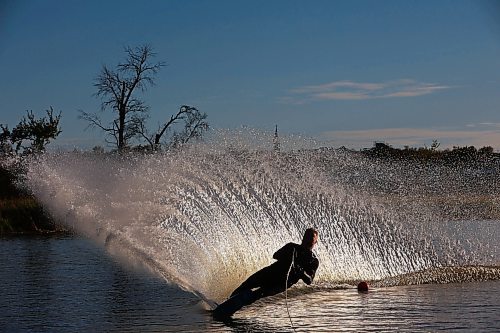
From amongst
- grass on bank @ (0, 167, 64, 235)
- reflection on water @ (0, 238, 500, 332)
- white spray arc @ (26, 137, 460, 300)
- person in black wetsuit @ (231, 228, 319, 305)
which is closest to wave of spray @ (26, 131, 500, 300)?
white spray arc @ (26, 137, 460, 300)

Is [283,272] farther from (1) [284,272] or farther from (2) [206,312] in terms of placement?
(2) [206,312]

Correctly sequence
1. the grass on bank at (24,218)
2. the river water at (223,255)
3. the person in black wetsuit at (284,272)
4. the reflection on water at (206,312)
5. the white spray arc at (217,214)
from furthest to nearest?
the grass on bank at (24,218), the white spray arc at (217,214), the person in black wetsuit at (284,272), the river water at (223,255), the reflection on water at (206,312)

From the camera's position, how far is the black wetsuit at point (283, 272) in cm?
1433

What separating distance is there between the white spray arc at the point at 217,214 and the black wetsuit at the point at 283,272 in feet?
6.51

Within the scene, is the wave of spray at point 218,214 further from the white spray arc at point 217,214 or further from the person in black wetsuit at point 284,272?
the person in black wetsuit at point 284,272

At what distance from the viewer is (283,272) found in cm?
1438

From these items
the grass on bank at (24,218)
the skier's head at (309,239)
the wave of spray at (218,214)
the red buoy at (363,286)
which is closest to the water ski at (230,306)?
the skier's head at (309,239)

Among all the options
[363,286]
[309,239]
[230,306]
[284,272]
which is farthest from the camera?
[363,286]

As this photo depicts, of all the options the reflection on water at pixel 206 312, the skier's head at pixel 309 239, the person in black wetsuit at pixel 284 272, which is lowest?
the reflection on water at pixel 206 312

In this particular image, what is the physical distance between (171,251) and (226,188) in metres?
1.99

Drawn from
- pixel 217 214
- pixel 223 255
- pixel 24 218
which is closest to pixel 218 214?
pixel 217 214

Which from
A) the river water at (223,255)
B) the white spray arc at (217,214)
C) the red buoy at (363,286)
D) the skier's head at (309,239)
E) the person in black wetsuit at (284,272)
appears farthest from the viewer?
the white spray arc at (217,214)

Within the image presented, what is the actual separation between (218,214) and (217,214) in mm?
22

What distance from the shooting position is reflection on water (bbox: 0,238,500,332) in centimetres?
1284
